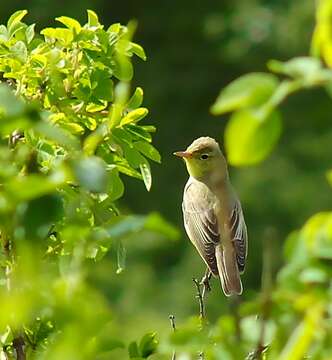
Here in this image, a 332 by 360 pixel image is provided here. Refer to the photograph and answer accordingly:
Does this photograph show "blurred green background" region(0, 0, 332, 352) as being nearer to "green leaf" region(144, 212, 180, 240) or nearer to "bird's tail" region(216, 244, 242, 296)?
"bird's tail" region(216, 244, 242, 296)

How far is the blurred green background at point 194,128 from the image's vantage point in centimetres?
1495

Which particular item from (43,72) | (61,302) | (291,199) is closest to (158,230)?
(61,302)

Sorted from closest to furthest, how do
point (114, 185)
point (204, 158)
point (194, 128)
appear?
point (114, 185) < point (204, 158) < point (194, 128)

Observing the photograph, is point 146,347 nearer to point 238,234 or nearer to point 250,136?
point 250,136

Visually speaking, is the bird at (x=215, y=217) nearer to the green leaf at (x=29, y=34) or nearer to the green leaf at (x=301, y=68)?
the green leaf at (x=29, y=34)

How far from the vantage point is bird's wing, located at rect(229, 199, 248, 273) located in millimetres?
5562

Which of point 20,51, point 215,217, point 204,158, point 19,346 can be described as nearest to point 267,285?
point 19,346

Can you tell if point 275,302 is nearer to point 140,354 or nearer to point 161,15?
point 140,354

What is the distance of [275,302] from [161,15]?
2078 cm

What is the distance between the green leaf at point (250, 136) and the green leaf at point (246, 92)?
1cm

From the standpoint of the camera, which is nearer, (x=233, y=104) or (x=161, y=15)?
(x=233, y=104)

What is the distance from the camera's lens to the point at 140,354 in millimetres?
1691

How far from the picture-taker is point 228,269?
219 inches

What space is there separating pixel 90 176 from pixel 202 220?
477cm
